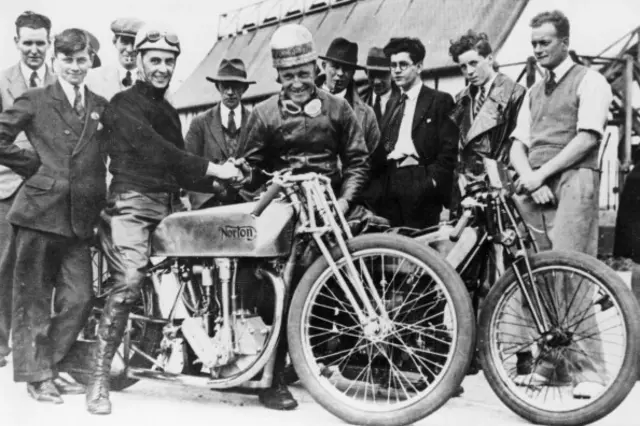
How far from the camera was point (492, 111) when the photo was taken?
446cm

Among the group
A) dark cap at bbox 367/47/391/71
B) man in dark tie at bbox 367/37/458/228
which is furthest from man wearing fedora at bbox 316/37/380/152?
man in dark tie at bbox 367/37/458/228

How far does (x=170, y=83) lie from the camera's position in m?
4.04

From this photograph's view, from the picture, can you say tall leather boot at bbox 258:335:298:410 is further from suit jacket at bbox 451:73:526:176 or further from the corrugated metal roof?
the corrugated metal roof

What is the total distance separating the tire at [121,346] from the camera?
154 inches

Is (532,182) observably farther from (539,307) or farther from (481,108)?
(539,307)

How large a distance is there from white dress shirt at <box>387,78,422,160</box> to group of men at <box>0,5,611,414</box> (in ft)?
0.14

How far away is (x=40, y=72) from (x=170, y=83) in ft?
4.10

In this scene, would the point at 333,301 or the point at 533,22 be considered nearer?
the point at 333,301

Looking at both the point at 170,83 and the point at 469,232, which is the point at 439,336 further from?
the point at 170,83

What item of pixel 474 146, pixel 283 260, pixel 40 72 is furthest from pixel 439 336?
pixel 40 72

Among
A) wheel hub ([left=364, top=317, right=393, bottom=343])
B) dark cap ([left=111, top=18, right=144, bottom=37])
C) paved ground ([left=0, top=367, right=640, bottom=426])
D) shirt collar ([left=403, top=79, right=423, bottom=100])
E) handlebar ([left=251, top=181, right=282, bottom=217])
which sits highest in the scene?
dark cap ([left=111, top=18, right=144, bottom=37])

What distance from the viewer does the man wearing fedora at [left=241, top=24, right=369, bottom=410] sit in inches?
153

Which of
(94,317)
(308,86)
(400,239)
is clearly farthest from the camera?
(94,317)

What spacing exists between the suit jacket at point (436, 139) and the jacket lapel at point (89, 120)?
1797 mm
